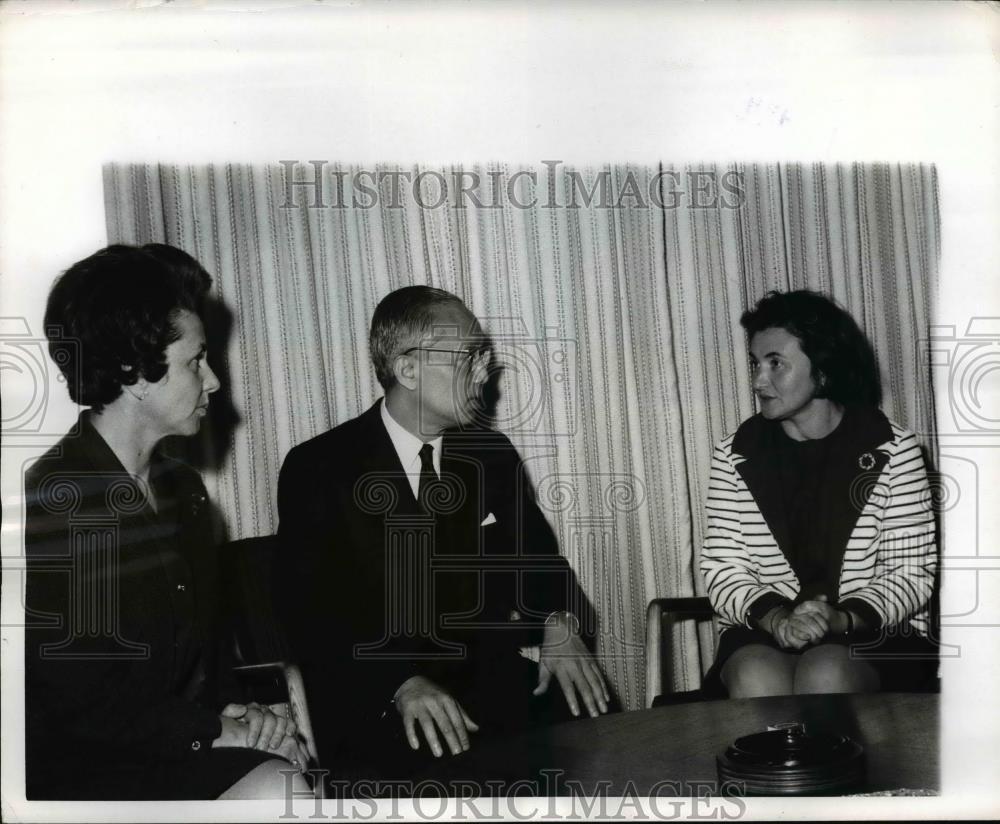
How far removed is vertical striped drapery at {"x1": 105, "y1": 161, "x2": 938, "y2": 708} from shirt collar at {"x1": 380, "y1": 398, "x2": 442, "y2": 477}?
0.19 feet

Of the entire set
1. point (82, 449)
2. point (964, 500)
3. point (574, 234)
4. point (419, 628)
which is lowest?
point (419, 628)

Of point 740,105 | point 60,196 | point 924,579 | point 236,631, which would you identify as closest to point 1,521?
point 236,631

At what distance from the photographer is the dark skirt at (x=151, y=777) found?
1795 mm

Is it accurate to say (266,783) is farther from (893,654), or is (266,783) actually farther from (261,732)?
(893,654)

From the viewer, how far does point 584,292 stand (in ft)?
6.07

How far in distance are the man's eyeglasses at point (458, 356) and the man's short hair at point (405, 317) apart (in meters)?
0.02

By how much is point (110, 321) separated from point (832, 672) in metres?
1.40

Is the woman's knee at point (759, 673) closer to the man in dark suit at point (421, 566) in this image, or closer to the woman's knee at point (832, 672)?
the woman's knee at point (832, 672)

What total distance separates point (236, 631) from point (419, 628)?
0.32 metres

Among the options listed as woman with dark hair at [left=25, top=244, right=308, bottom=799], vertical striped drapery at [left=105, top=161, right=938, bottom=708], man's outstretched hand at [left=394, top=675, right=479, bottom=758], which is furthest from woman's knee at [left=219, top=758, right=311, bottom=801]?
vertical striped drapery at [left=105, top=161, right=938, bottom=708]

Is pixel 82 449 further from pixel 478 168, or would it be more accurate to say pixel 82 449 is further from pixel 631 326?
pixel 631 326

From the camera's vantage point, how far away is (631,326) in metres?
1.86

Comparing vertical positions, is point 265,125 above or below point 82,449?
above

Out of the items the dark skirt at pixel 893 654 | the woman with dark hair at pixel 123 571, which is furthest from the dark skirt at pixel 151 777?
the dark skirt at pixel 893 654
